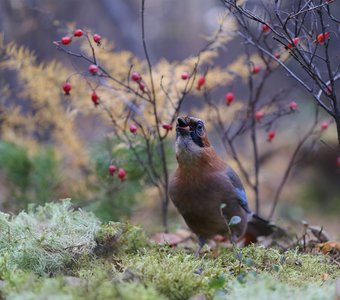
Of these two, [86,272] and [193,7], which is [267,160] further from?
[193,7]

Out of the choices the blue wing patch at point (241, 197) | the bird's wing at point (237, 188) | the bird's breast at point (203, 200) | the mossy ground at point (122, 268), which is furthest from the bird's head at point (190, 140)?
the mossy ground at point (122, 268)

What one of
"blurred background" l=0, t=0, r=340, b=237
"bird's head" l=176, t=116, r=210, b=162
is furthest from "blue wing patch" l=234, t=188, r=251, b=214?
"blurred background" l=0, t=0, r=340, b=237

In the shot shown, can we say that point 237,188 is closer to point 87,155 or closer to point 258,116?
point 258,116

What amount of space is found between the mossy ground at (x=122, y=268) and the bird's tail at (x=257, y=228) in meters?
0.75

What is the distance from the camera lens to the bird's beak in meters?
3.87

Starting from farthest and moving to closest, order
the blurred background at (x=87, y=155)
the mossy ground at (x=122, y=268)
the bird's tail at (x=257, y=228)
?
the blurred background at (x=87, y=155) < the bird's tail at (x=257, y=228) < the mossy ground at (x=122, y=268)

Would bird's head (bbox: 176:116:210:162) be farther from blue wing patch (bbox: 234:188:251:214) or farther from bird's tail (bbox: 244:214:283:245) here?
bird's tail (bbox: 244:214:283:245)

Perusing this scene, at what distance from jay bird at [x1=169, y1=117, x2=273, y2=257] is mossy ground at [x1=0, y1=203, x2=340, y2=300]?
0.87ft

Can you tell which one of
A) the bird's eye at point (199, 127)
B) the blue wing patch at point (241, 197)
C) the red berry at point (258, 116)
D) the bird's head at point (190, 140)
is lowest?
the blue wing patch at point (241, 197)

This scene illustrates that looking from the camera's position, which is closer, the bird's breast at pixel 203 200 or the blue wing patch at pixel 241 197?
the bird's breast at pixel 203 200

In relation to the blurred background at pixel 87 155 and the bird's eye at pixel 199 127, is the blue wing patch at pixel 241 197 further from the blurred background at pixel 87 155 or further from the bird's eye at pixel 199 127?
the blurred background at pixel 87 155

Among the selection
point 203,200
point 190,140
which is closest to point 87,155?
point 190,140

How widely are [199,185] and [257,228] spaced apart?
3.05 ft

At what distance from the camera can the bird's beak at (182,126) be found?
3869mm
